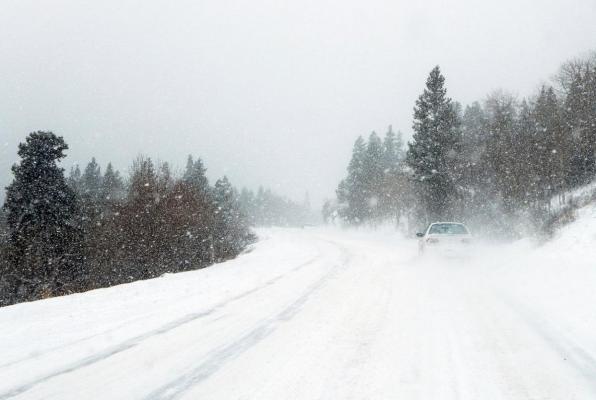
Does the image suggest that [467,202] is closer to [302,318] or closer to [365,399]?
[302,318]

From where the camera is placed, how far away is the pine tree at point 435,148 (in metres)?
32.7

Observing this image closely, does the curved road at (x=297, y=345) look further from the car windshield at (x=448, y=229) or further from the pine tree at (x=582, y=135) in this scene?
the pine tree at (x=582, y=135)

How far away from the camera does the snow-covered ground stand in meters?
3.37

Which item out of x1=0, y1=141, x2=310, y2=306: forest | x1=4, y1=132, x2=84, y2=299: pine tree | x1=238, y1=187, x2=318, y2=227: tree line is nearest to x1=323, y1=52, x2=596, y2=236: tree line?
x1=0, y1=141, x2=310, y2=306: forest

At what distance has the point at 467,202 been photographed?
36.2 metres

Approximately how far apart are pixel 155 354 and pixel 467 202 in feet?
118

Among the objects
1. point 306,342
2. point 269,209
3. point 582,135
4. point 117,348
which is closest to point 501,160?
point 582,135

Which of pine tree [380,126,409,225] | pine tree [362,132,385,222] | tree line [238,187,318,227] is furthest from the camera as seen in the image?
tree line [238,187,318,227]

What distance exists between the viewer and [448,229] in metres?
14.3

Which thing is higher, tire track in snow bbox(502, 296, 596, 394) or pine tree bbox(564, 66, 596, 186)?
pine tree bbox(564, 66, 596, 186)

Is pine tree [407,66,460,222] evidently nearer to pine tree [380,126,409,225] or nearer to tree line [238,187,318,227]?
pine tree [380,126,409,225]

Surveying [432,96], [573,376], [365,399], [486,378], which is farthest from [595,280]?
[432,96]

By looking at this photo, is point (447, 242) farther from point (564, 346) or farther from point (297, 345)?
point (297, 345)

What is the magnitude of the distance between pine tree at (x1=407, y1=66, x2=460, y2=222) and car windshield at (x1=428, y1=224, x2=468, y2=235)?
18842mm
